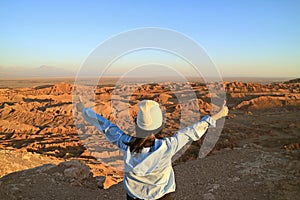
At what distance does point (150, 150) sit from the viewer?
7.25 ft

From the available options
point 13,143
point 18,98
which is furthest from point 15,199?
point 18,98

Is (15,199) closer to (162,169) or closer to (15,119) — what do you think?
(162,169)

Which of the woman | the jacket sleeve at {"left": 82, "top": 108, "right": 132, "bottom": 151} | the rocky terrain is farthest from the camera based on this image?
the rocky terrain

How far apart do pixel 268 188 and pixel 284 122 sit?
9666 millimetres

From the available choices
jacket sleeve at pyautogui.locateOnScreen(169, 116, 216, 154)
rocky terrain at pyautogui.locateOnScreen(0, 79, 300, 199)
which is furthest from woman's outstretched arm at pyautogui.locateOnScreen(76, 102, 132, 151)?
rocky terrain at pyautogui.locateOnScreen(0, 79, 300, 199)

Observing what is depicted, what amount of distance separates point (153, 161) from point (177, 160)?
6.57 m

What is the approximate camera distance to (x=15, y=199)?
14.5 ft

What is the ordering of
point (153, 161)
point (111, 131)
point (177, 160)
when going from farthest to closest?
point (177, 160), point (111, 131), point (153, 161)

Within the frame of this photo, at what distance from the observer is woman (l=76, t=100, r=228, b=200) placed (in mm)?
2168

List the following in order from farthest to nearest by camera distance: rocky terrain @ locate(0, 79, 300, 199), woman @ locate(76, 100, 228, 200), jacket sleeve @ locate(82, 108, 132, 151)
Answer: rocky terrain @ locate(0, 79, 300, 199), jacket sleeve @ locate(82, 108, 132, 151), woman @ locate(76, 100, 228, 200)

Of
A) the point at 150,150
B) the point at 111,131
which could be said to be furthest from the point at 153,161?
the point at 111,131

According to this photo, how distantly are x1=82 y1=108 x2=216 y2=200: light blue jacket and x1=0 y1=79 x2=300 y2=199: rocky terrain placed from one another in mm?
2847

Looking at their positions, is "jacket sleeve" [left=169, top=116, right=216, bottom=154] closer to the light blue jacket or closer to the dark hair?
the light blue jacket

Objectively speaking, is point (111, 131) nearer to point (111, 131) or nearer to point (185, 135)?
point (111, 131)
